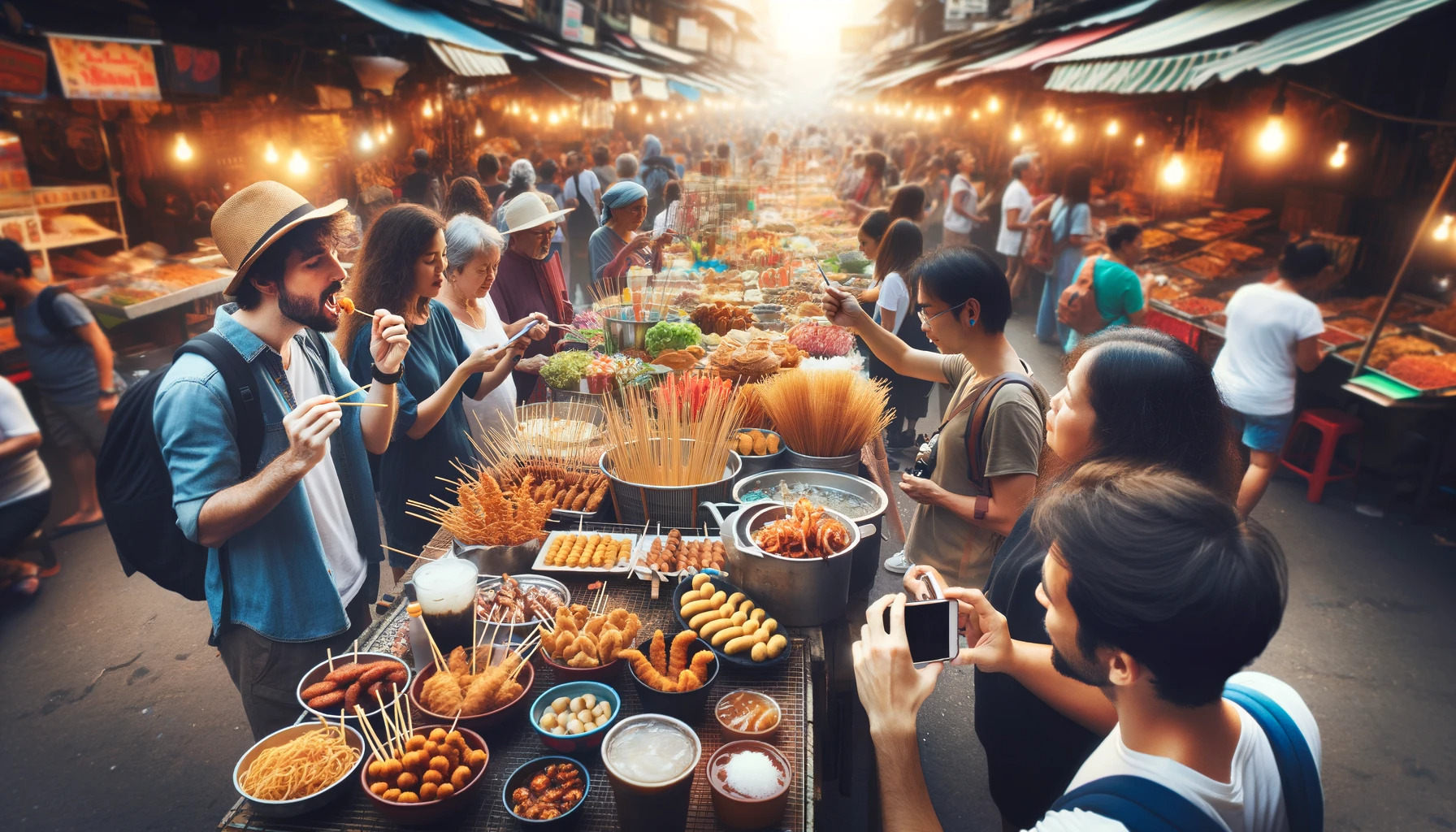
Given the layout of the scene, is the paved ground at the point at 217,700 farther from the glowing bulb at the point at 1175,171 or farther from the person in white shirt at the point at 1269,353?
the glowing bulb at the point at 1175,171

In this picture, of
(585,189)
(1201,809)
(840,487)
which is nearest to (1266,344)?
(840,487)

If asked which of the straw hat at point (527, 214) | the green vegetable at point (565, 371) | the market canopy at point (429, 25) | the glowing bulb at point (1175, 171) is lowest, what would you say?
the green vegetable at point (565, 371)

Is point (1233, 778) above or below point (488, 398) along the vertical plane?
above

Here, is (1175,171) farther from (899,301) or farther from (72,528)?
Result: (72,528)

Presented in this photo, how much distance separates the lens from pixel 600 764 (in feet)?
6.10

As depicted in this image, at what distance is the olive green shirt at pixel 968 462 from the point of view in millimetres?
2600

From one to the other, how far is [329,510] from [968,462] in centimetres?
237

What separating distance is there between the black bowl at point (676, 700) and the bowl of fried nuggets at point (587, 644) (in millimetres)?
96

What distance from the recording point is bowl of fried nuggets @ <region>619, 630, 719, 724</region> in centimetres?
194

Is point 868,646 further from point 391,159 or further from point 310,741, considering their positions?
point 391,159

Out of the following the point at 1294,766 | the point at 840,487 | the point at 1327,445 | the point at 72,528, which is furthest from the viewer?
the point at 1327,445

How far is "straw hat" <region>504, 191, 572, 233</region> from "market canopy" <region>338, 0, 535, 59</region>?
3.69m

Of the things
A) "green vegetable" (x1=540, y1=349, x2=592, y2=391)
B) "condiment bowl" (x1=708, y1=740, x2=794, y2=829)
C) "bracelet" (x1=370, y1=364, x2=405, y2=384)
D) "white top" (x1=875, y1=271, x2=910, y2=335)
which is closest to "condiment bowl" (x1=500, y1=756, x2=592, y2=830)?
"condiment bowl" (x1=708, y1=740, x2=794, y2=829)

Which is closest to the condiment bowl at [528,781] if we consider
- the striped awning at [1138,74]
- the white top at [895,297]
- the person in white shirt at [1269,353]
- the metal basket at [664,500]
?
the metal basket at [664,500]
